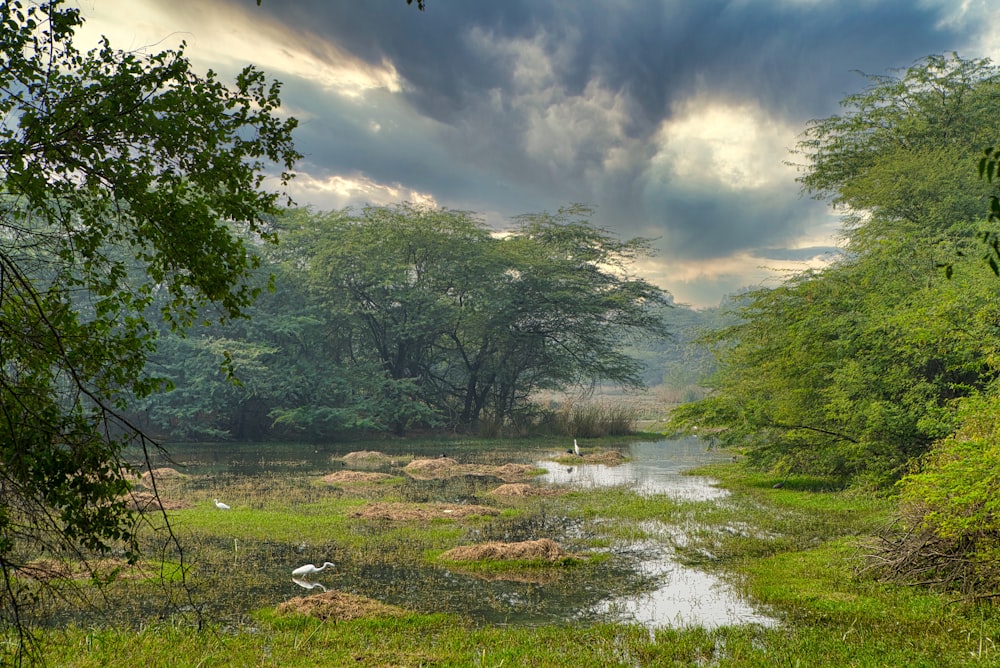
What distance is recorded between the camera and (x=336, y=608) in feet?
28.6

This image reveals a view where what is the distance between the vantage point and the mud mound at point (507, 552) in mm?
11570

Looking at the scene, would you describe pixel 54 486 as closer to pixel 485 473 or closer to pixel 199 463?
pixel 485 473

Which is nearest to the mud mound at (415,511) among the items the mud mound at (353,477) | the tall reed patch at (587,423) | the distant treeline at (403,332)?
the mud mound at (353,477)

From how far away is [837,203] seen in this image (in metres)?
27.4

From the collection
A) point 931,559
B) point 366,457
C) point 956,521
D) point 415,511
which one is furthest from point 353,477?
point 956,521

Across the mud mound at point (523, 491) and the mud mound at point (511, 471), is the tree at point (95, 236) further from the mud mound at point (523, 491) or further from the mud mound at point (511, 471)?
the mud mound at point (511, 471)

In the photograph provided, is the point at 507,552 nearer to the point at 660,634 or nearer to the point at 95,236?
the point at 660,634

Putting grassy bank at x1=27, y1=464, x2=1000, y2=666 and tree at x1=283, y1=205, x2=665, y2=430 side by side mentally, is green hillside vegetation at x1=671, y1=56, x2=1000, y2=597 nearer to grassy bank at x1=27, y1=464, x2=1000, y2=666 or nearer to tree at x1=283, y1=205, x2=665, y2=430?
grassy bank at x1=27, y1=464, x2=1000, y2=666

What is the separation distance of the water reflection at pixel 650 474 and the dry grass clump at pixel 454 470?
0.97 metres

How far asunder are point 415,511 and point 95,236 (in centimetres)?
1108

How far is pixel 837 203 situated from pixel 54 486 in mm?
28378

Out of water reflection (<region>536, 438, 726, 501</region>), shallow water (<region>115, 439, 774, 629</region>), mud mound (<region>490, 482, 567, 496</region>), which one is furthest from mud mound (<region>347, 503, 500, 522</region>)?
water reflection (<region>536, 438, 726, 501</region>)

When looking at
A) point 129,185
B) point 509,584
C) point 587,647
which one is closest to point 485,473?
point 509,584

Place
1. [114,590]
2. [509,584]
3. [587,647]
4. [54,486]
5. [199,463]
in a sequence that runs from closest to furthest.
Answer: [54,486] < [587,647] < [114,590] < [509,584] < [199,463]
